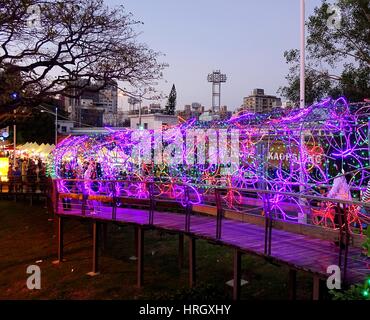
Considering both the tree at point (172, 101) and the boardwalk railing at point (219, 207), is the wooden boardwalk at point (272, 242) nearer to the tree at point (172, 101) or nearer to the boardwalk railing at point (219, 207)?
the boardwalk railing at point (219, 207)

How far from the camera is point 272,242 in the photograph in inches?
314

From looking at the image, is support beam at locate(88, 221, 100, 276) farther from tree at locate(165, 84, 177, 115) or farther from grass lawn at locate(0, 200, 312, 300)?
tree at locate(165, 84, 177, 115)

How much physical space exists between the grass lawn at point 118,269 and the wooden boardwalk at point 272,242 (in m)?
0.98

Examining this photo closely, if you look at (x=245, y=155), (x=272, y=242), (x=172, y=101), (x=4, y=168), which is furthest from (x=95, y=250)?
(x=172, y=101)

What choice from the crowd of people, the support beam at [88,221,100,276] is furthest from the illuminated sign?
the support beam at [88,221,100,276]

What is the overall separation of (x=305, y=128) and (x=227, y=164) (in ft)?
10.5

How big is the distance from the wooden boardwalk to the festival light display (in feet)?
2.14

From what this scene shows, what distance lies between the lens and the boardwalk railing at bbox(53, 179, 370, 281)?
7.41m

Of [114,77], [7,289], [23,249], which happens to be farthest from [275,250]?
[114,77]

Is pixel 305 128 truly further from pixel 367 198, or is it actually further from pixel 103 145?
pixel 103 145

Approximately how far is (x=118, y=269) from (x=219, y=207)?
5039mm

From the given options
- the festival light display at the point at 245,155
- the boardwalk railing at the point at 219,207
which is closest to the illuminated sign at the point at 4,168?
the festival light display at the point at 245,155

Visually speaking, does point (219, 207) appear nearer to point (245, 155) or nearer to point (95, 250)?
point (245, 155)
